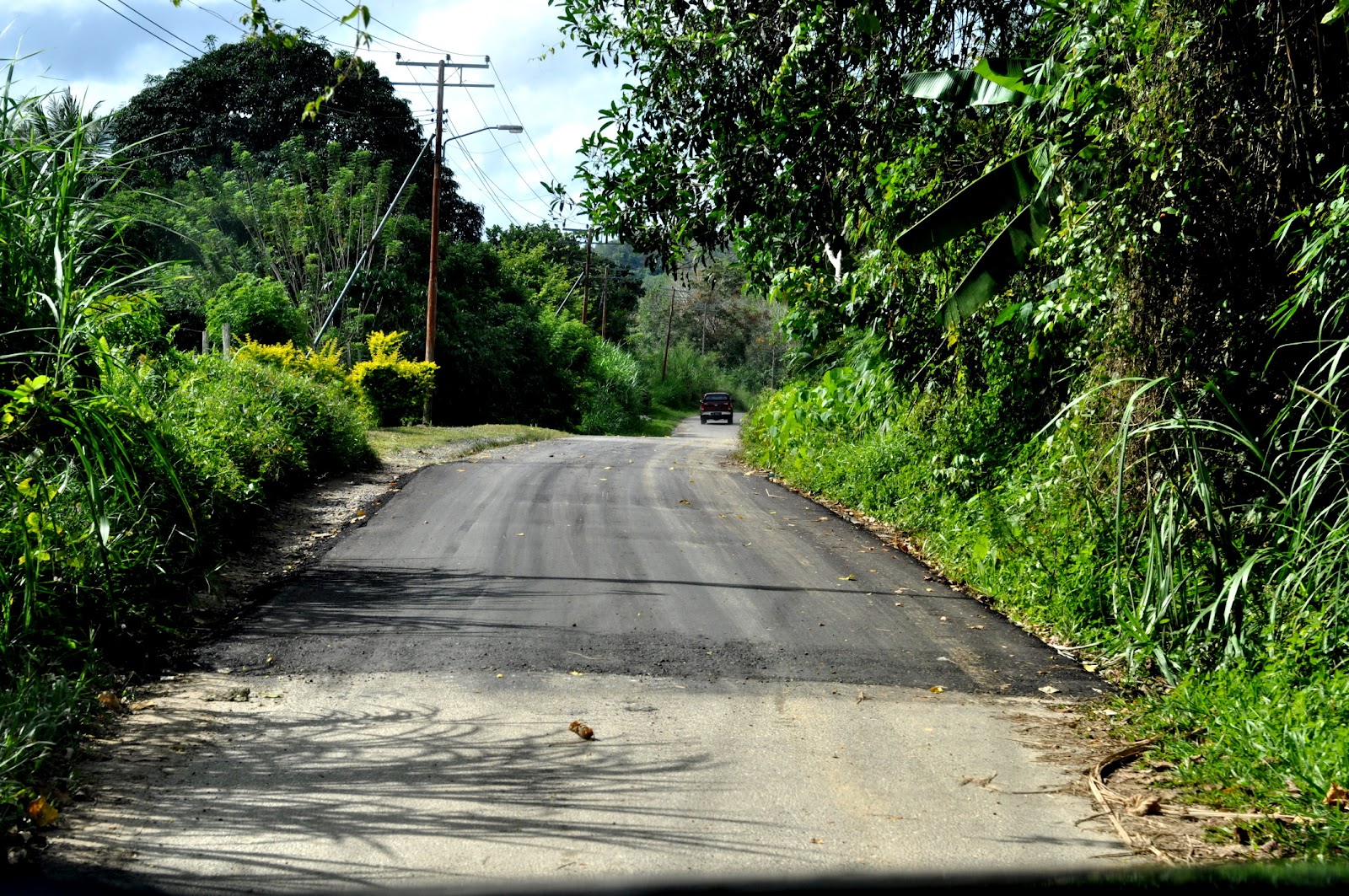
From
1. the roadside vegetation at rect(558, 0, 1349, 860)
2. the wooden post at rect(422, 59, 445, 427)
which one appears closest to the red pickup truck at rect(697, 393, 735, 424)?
the wooden post at rect(422, 59, 445, 427)

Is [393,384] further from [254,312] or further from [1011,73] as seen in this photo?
[1011,73]

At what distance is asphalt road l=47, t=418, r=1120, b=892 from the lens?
12.6 ft

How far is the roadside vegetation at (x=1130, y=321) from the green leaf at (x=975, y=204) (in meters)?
0.02

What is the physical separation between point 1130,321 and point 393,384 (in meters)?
22.6

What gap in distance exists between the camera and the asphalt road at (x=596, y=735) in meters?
3.85

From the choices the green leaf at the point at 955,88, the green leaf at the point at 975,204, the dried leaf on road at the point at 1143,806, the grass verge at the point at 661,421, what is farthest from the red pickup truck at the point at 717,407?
the dried leaf on road at the point at 1143,806

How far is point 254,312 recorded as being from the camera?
28.2 meters

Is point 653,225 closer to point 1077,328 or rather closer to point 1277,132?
point 1077,328

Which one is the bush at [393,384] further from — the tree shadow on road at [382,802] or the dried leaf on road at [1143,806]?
the dried leaf on road at [1143,806]

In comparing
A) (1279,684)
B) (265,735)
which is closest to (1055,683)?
Answer: (1279,684)

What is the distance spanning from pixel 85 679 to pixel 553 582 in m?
3.72

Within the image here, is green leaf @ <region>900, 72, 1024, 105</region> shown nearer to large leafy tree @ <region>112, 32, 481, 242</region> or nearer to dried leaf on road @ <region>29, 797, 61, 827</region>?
dried leaf on road @ <region>29, 797, 61, 827</region>

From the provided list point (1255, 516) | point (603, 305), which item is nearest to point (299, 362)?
point (1255, 516)

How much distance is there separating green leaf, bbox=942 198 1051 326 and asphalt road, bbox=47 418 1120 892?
235cm
